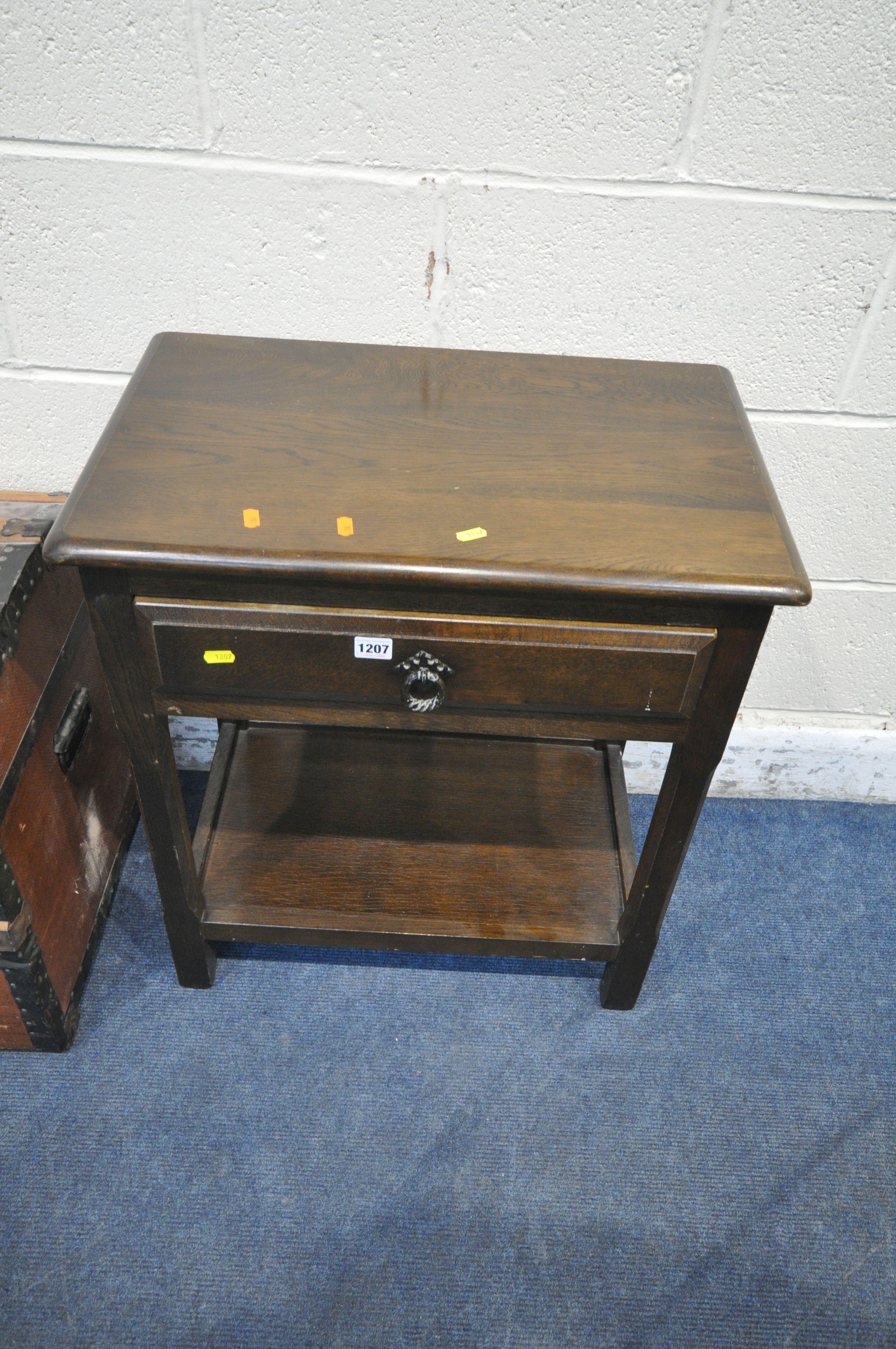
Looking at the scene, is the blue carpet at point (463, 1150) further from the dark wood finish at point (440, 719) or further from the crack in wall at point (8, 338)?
the crack in wall at point (8, 338)

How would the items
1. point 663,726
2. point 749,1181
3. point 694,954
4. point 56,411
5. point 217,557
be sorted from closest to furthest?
point 217,557 < point 663,726 < point 749,1181 < point 56,411 < point 694,954

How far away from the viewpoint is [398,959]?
1.37 m

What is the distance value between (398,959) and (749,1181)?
543mm

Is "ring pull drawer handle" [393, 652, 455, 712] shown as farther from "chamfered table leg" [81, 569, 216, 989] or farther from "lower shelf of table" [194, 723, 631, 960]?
"lower shelf of table" [194, 723, 631, 960]

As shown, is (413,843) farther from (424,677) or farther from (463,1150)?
(424,677)

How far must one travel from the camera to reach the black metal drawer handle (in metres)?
1.19

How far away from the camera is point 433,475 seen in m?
0.91

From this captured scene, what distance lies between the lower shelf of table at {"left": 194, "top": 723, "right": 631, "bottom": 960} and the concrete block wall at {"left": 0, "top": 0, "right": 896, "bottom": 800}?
536 mm

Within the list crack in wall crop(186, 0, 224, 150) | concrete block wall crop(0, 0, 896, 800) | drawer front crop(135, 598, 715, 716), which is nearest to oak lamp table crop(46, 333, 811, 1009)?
drawer front crop(135, 598, 715, 716)

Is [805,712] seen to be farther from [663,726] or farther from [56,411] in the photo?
[56,411]

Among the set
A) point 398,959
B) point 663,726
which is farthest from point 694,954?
point 663,726

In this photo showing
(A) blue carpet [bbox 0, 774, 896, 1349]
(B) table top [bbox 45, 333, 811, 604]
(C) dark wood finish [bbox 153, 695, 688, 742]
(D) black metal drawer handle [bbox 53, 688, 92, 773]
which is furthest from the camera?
(D) black metal drawer handle [bbox 53, 688, 92, 773]

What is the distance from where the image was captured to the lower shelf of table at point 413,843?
47.7 inches

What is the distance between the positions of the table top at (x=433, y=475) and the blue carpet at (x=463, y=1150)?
2.47 ft
